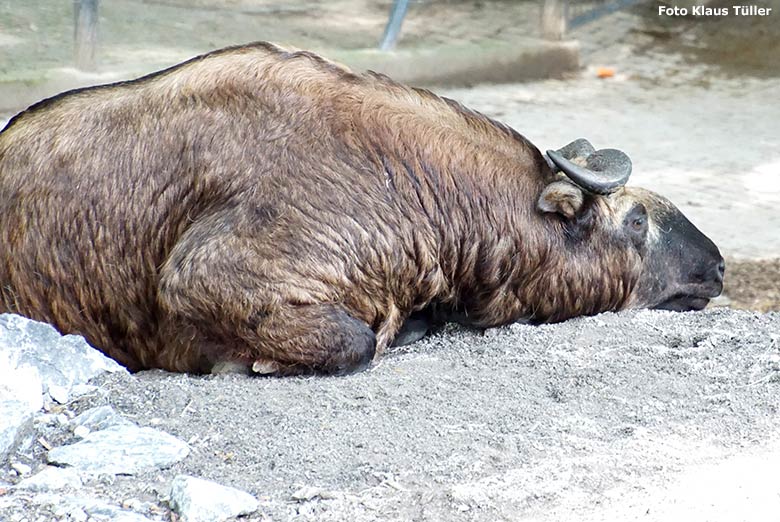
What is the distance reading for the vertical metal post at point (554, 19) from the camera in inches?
509

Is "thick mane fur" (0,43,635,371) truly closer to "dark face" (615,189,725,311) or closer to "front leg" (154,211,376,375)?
"front leg" (154,211,376,375)

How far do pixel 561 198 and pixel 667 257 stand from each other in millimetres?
733

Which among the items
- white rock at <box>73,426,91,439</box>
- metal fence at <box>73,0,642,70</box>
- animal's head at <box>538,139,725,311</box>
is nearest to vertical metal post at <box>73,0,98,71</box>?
metal fence at <box>73,0,642,70</box>

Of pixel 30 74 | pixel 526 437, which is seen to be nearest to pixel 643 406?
pixel 526 437

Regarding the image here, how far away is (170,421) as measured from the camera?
437 cm

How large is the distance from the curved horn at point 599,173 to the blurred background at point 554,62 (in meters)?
2.41

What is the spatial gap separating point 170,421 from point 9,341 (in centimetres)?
81

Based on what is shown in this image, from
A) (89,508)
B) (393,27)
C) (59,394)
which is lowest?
(393,27)

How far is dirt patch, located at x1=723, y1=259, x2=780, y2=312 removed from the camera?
7.26 metres

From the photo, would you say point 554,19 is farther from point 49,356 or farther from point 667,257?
point 49,356

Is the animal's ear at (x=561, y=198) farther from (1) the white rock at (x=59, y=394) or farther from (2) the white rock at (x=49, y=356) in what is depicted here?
(1) the white rock at (x=59, y=394)

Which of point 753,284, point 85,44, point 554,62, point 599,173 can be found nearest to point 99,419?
point 599,173

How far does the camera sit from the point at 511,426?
4383mm

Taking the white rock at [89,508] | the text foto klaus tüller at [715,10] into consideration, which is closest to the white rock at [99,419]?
the white rock at [89,508]
